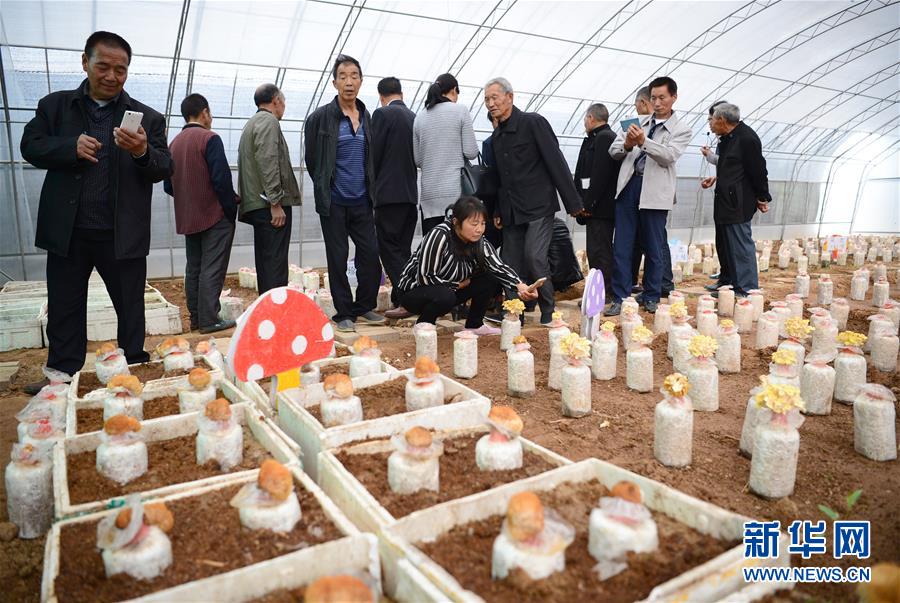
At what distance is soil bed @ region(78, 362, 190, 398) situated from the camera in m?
2.69

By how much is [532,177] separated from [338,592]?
13.3 ft

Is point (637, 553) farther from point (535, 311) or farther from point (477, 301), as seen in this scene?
point (535, 311)

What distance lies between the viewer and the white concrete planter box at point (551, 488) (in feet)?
3.62

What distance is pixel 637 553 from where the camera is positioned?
125 centimetres

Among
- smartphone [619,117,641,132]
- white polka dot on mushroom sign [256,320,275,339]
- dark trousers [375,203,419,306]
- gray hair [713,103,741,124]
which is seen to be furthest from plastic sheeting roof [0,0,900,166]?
white polka dot on mushroom sign [256,320,275,339]

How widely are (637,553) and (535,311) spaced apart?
4.37 m

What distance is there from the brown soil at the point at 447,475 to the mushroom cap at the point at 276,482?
270 mm

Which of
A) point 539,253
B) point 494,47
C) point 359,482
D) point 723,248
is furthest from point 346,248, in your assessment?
point 494,47

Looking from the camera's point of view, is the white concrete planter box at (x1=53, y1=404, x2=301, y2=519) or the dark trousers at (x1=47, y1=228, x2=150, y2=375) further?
the dark trousers at (x1=47, y1=228, x2=150, y2=375)

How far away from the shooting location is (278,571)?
3.88ft

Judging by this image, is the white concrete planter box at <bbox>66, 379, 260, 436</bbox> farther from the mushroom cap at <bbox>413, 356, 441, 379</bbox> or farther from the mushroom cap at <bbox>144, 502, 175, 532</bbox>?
the mushroom cap at <bbox>144, 502, 175, 532</bbox>

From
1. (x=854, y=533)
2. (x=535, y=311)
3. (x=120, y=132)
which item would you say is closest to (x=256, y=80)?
(x=535, y=311)

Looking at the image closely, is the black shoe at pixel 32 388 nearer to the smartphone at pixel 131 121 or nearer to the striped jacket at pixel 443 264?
the smartphone at pixel 131 121

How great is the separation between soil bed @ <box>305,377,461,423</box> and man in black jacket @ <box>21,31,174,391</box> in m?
1.60
